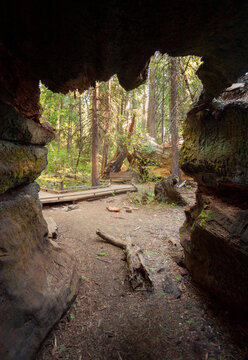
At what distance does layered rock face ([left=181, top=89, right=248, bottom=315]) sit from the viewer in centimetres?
242

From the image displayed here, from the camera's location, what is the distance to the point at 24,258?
244 centimetres

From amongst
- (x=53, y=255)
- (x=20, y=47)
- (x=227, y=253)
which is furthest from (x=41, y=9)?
(x=227, y=253)

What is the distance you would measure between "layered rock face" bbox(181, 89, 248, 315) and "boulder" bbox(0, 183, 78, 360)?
247 centimetres

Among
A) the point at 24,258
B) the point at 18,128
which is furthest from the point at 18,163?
the point at 24,258

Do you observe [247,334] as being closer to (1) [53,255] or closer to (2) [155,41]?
(1) [53,255]

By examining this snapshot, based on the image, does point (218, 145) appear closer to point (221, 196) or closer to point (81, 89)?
point (221, 196)

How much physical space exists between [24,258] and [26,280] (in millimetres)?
291

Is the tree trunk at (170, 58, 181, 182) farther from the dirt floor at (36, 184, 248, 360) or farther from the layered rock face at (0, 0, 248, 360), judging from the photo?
the layered rock face at (0, 0, 248, 360)

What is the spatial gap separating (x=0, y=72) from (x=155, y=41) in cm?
209

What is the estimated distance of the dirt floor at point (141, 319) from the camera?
2.29m

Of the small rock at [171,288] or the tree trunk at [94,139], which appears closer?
the small rock at [171,288]

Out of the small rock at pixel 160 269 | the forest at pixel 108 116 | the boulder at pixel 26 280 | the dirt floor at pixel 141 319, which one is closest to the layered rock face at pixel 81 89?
the boulder at pixel 26 280

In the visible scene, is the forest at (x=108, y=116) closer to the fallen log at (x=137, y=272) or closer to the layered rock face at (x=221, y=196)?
the layered rock face at (x=221, y=196)

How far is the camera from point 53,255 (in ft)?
10.6
